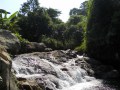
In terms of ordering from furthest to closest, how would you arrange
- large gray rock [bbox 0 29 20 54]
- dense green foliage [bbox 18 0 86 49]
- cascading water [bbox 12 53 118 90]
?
dense green foliage [bbox 18 0 86 49] → cascading water [bbox 12 53 118 90] → large gray rock [bbox 0 29 20 54]

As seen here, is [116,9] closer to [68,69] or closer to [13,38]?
[68,69]

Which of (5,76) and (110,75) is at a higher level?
(5,76)

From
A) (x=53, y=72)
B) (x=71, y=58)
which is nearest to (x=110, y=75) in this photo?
(x=71, y=58)

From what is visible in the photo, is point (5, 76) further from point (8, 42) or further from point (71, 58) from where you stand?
point (71, 58)

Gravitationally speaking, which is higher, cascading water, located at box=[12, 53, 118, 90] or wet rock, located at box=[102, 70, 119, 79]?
cascading water, located at box=[12, 53, 118, 90]

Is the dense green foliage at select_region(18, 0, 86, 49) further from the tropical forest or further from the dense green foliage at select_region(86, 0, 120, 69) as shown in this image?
the dense green foliage at select_region(86, 0, 120, 69)

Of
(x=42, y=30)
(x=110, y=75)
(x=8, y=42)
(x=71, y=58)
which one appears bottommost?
(x=110, y=75)

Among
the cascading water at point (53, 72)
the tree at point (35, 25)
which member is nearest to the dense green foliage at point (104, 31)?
the cascading water at point (53, 72)

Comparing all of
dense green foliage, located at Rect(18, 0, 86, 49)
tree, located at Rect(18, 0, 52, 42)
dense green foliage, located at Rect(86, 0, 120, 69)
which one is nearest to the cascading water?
dense green foliage, located at Rect(86, 0, 120, 69)

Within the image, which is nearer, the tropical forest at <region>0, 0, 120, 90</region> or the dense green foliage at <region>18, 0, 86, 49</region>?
the tropical forest at <region>0, 0, 120, 90</region>

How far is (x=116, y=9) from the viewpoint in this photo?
69.6 feet

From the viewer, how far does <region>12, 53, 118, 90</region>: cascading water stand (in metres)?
13.2

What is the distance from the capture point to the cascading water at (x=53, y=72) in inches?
522

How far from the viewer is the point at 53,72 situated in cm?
1501
